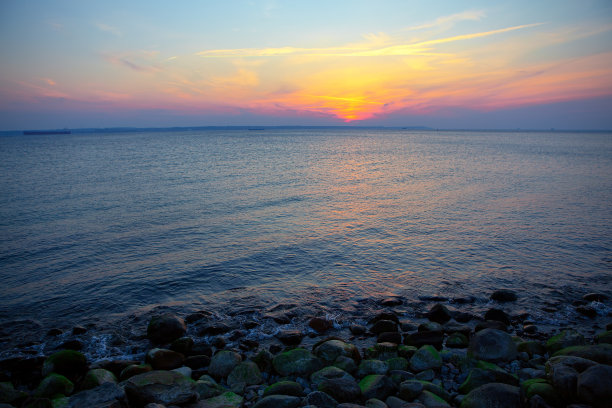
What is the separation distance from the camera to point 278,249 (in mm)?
20344

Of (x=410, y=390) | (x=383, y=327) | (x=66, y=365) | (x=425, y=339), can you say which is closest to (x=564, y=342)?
(x=425, y=339)

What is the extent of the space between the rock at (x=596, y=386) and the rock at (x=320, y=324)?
7.22 meters

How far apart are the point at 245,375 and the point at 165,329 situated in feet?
12.8

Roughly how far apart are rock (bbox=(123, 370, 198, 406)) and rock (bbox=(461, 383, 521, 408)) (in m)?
6.25

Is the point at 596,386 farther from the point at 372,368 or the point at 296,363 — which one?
the point at 296,363

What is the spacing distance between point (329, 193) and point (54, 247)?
964 inches

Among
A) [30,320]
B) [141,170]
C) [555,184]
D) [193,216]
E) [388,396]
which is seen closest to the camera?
[388,396]

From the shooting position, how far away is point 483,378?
870cm

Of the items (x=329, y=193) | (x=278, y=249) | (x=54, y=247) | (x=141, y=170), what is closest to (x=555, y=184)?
(x=329, y=193)

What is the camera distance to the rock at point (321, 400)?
767cm

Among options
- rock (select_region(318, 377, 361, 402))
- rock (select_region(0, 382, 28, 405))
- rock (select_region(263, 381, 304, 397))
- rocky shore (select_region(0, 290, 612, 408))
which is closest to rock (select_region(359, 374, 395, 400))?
rocky shore (select_region(0, 290, 612, 408))

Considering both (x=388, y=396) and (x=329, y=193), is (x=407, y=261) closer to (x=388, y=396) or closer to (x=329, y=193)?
(x=388, y=396)

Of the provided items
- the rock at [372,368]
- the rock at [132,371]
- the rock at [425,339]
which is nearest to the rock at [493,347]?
the rock at [425,339]

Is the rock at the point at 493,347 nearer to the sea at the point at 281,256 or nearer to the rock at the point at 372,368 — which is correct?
the rock at the point at 372,368
